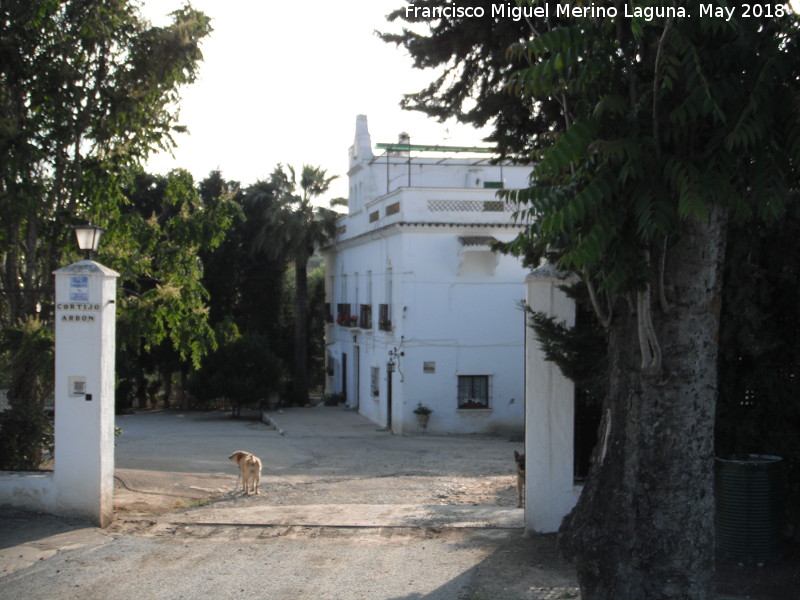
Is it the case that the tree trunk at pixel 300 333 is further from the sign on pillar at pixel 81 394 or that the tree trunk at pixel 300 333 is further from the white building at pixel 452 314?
the sign on pillar at pixel 81 394

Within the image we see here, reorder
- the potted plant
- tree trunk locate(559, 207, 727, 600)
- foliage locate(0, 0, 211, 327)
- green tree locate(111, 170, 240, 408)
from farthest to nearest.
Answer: the potted plant < green tree locate(111, 170, 240, 408) < foliage locate(0, 0, 211, 327) < tree trunk locate(559, 207, 727, 600)

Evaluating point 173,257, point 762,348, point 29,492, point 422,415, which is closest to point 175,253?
point 173,257

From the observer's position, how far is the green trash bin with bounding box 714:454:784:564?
7293 millimetres

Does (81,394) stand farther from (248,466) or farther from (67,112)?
(67,112)

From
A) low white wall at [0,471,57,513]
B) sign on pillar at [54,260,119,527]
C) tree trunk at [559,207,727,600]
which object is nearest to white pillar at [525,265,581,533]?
tree trunk at [559,207,727,600]

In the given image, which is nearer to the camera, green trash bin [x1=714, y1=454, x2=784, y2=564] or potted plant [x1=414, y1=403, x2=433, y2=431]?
green trash bin [x1=714, y1=454, x2=784, y2=564]

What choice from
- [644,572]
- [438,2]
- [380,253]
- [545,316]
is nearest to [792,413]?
[545,316]

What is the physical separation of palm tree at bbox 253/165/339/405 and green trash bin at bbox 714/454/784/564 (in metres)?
31.7

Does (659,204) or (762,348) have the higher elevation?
(659,204)

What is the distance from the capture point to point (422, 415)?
28.4m

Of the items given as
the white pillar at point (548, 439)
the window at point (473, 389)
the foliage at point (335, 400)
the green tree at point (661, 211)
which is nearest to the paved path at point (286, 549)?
the white pillar at point (548, 439)

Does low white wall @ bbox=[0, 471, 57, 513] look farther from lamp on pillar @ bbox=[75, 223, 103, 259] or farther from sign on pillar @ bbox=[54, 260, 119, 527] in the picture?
lamp on pillar @ bbox=[75, 223, 103, 259]

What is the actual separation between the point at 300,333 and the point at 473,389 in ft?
42.1

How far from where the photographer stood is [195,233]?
45.4 feet
